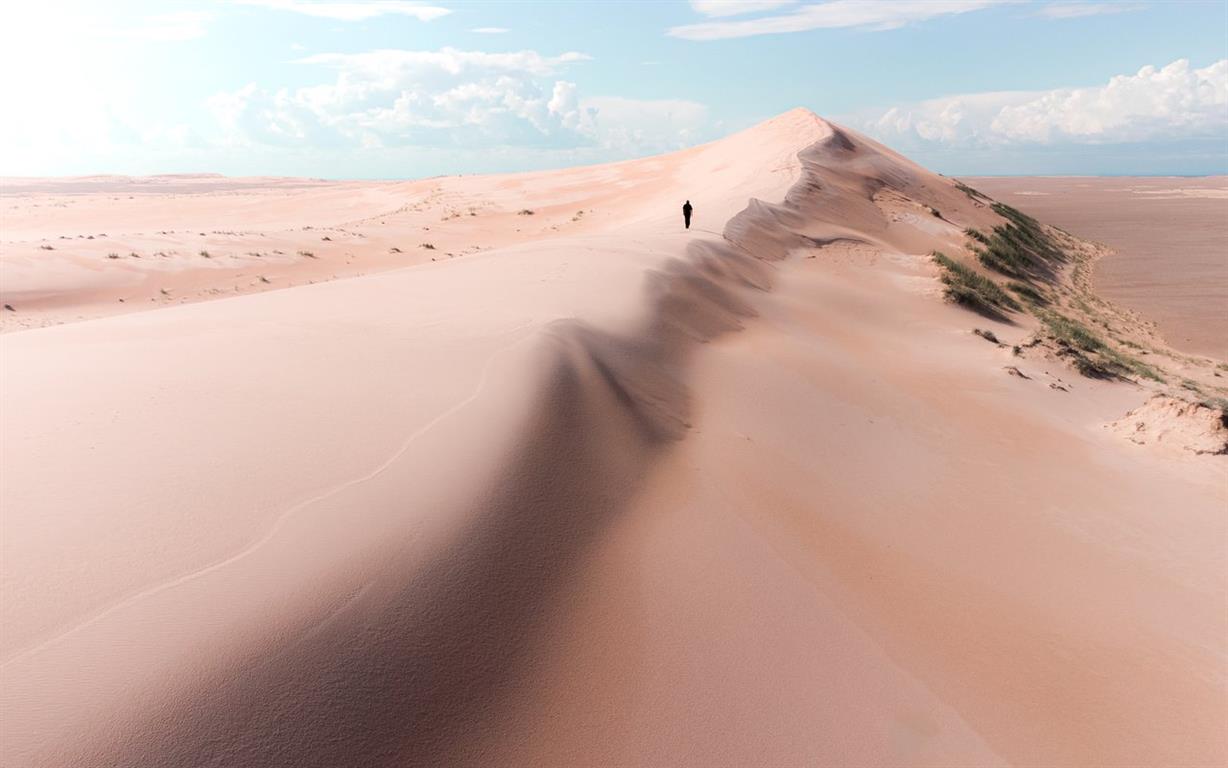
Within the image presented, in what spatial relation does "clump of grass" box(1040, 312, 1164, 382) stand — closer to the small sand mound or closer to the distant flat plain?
the small sand mound

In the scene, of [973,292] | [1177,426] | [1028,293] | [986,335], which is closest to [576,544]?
[1177,426]

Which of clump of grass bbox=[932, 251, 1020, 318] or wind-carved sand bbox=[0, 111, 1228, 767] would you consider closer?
wind-carved sand bbox=[0, 111, 1228, 767]

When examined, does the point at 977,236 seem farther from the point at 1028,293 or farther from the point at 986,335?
the point at 986,335

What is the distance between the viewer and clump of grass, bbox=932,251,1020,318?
506 inches

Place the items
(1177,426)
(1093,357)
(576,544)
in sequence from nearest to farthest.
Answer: (576,544)
(1177,426)
(1093,357)

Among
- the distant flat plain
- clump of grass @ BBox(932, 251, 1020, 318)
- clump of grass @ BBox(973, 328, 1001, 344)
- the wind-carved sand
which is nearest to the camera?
the wind-carved sand

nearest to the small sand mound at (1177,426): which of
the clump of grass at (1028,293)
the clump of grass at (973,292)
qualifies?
the clump of grass at (973,292)

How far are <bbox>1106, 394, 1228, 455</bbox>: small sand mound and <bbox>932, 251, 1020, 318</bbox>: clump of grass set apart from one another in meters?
4.94

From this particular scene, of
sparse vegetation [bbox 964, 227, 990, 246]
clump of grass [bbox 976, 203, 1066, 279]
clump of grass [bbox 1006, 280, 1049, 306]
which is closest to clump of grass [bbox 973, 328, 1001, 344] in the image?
clump of grass [bbox 1006, 280, 1049, 306]

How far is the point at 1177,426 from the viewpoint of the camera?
7.64 metres

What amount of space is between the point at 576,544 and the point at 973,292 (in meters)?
12.1

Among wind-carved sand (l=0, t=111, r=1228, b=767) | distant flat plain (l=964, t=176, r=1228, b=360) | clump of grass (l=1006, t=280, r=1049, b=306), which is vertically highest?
wind-carved sand (l=0, t=111, r=1228, b=767)

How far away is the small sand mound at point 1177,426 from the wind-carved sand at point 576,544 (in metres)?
0.04

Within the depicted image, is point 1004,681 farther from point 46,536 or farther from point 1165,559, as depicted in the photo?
point 46,536
